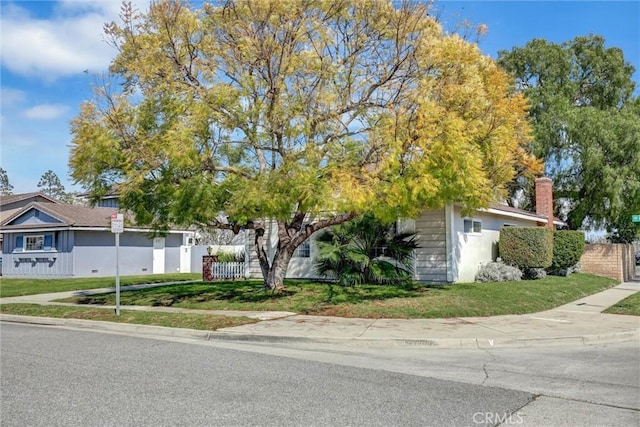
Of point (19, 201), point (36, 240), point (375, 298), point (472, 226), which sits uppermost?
→ point (19, 201)

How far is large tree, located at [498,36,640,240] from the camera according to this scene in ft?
90.8

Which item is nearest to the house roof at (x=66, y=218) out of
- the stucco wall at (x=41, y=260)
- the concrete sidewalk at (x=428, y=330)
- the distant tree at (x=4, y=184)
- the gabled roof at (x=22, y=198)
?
the stucco wall at (x=41, y=260)

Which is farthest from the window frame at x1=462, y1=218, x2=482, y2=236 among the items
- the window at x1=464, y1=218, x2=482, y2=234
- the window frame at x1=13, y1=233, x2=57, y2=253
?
the window frame at x1=13, y1=233, x2=57, y2=253

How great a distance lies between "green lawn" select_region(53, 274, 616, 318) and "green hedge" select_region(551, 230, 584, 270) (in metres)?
3.67

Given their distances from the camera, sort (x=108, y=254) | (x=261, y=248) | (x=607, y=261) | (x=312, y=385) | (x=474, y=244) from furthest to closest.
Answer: (x=108, y=254)
(x=607, y=261)
(x=474, y=244)
(x=261, y=248)
(x=312, y=385)

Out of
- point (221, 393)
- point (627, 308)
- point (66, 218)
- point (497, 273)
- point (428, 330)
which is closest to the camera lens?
point (221, 393)

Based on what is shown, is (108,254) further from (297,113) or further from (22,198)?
(297,113)

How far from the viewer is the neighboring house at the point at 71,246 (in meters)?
30.0

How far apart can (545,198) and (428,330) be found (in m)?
18.0

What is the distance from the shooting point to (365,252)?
19.1 meters

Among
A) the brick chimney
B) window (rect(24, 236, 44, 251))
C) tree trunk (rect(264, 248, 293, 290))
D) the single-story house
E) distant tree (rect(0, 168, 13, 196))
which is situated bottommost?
tree trunk (rect(264, 248, 293, 290))

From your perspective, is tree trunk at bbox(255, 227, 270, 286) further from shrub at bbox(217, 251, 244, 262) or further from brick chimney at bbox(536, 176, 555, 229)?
brick chimney at bbox(536, 176, 555, 229)

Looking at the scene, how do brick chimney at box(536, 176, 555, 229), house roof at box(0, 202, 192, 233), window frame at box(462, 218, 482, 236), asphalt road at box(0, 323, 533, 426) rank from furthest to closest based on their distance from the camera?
house roof at box(0, 202, 192, 233) < brick chimney at box(536, 176, 555, 229) < window frame at box(462, 218, 482, 236) < asphalt road at box(0, 323, 533, 426)

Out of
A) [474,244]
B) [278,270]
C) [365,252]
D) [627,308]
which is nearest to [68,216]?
[278,270]
